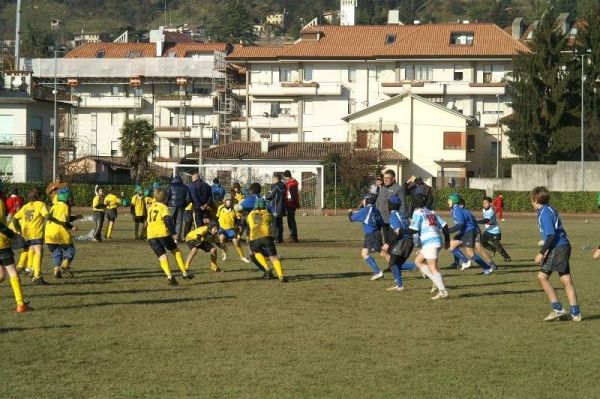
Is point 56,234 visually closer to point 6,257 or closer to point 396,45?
point 6,257

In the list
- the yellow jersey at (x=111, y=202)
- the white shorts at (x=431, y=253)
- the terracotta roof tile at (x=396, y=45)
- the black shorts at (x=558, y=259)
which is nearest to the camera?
the black shorts at (x=558, y=259)

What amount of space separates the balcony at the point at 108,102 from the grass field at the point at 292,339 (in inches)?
3161

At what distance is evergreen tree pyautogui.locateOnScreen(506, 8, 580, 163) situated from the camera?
77.0m

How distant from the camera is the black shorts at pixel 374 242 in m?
20.9

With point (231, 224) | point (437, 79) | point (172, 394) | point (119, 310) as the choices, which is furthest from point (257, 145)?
point (172, 394)

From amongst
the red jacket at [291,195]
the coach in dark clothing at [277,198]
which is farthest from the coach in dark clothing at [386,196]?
the red jacket at [291,195]

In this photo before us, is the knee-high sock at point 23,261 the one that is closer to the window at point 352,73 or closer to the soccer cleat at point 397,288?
the soccer cleat at point 397,288

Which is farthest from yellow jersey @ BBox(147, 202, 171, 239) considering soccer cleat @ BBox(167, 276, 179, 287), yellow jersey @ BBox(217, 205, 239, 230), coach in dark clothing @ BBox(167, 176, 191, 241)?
coach in dark clothing @ BBox(167, 176, 191, 241)

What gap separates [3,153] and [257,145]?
19.6 m

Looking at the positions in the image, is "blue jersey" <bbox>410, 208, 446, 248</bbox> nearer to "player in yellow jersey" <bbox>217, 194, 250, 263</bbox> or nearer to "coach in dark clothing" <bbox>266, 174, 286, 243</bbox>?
"player in yellow jersey" <bbox>217, 194, 250, 263</bbox>

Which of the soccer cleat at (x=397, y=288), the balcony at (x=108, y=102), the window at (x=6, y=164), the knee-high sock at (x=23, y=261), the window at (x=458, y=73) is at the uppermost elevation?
the window at (x=458, y=73)

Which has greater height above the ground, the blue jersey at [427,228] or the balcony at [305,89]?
the balcony at [305,89]

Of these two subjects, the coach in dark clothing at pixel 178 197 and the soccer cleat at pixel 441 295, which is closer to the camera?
the soccer cleat at pixel 441 295

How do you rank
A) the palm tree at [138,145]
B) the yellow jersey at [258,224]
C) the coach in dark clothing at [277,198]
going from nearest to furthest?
the yellow jersey at [258,224] → the coach in dark clothing at [277,198] → the palm tree at [138,145]
